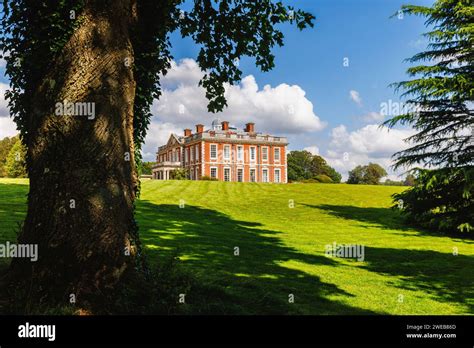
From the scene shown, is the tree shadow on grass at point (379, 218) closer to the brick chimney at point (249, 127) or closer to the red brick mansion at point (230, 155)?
the red brick mansion at point (230, 155)

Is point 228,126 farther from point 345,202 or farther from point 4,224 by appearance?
point 4,224

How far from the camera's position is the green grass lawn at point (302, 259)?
20.1 ft

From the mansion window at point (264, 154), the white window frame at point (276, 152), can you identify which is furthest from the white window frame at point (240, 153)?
the white window frame at point (276, 152)

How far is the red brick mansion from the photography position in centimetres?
6619

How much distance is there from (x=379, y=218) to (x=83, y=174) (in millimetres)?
18082

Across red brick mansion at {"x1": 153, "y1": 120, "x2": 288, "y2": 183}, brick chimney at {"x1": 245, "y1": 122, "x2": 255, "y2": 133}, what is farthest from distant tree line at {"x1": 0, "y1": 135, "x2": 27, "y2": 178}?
brick chimney at {"x1": 245, "y1": 122, "x2": 255, "y2": 133}

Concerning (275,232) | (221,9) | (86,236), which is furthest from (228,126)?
(86,236)

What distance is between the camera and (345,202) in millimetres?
26422

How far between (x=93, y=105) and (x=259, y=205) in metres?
18.6

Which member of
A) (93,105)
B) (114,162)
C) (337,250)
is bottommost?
(337,250)

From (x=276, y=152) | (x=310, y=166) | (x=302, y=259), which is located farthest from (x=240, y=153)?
(x=302, y=259)

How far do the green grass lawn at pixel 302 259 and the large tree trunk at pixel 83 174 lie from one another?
4.81 feet

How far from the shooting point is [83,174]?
16.3 feet

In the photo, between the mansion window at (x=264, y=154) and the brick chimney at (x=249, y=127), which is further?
the brick chimney at (x=249, y=127)
